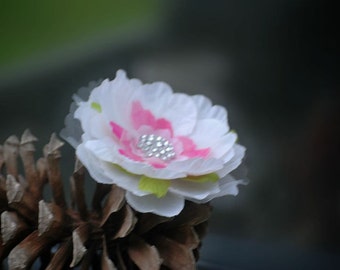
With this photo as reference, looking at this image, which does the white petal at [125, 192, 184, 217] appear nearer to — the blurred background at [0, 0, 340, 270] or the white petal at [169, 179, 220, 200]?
the white petal at [169, 179, 220, 200]

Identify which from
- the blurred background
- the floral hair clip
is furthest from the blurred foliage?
the floral hair clip

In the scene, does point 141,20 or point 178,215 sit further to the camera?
point 141,20

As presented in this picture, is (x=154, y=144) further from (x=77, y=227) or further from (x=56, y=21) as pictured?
(x=56, y=21)

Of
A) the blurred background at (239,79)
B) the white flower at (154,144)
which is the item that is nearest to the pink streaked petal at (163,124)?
the white flower at (154,144)

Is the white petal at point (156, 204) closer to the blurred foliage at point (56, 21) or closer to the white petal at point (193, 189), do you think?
the white petal at point (193, 189)

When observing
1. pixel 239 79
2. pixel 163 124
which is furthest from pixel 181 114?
pixel 239 79

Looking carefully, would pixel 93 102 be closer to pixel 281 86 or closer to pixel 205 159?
pixel 205 159

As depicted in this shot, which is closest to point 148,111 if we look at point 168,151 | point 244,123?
point 168,151
